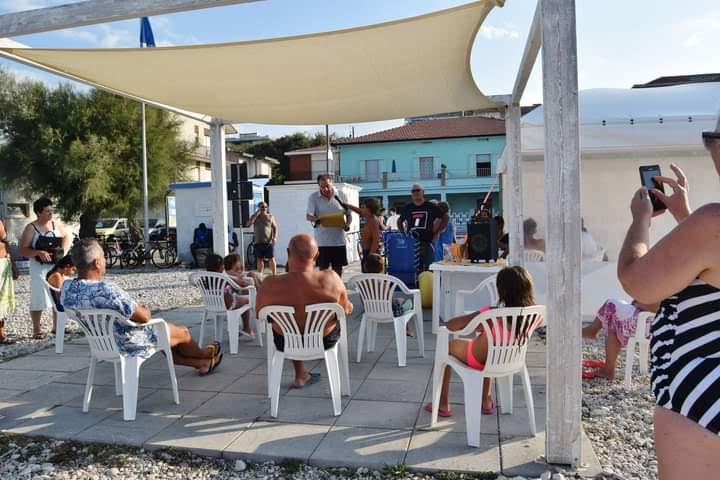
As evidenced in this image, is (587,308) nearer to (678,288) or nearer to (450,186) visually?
(678,288)

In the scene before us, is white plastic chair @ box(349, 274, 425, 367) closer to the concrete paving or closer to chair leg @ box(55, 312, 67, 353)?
the concrete paving

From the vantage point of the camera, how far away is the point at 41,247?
550cm

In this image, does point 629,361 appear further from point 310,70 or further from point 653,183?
point 310,70

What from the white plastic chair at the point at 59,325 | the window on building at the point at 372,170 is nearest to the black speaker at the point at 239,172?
the white plastic chair at the point at 59,325

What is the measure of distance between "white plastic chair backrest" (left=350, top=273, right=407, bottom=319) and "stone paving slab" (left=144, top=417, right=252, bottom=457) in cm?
162

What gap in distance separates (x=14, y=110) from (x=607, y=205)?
17.9m

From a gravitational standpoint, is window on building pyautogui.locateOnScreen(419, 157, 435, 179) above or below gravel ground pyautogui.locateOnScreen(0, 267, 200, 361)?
above

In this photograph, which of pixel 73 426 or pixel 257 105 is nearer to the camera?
pixel 73 426

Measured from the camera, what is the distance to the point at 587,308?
18.5 feet

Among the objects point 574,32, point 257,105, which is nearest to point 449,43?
point 574,32

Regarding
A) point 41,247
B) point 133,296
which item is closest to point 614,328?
point 41,247

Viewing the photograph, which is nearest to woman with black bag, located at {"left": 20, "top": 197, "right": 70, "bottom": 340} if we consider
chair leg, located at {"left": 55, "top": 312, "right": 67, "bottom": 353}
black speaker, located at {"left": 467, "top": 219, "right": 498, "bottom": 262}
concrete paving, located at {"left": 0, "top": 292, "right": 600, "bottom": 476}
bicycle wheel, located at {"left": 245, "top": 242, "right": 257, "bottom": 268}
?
chair leg, located at {"left": 55, "top": 312, "right": 67, "bottom": 353}

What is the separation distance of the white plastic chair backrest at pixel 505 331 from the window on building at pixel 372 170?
3248 centimetres

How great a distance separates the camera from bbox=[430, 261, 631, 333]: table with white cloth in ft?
18.0
